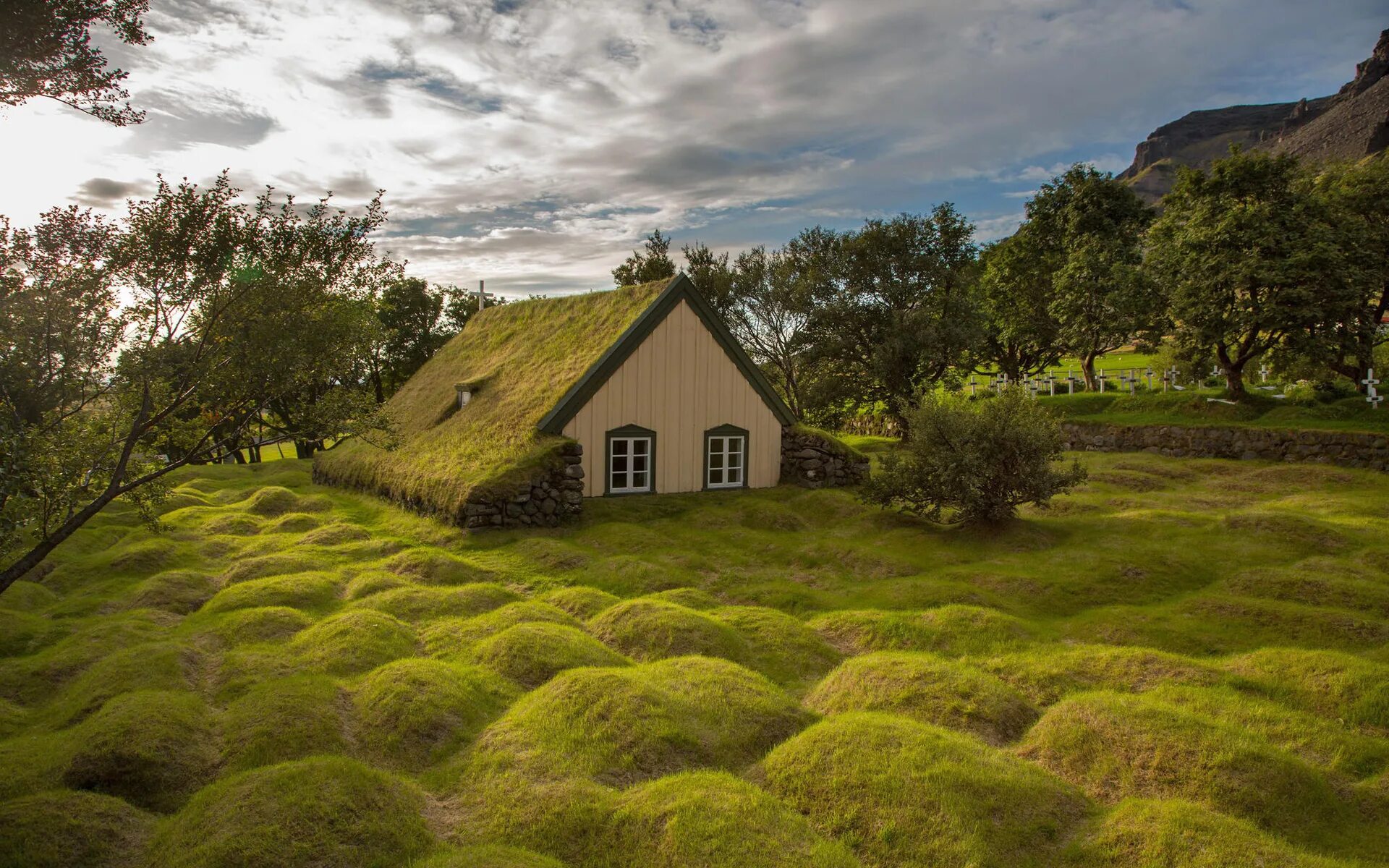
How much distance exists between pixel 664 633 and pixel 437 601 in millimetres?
4609

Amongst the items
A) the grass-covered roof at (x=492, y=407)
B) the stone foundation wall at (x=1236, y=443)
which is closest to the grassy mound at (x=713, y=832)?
the grass-covered roof at (x=492, y=407)

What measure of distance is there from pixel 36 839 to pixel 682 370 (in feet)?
57.5

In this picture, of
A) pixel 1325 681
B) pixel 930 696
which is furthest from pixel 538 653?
pixel 1325 681

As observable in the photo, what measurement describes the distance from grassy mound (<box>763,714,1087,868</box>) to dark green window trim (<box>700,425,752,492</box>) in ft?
47.8

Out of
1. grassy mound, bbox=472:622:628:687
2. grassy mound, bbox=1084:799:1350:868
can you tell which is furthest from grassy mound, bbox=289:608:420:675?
grassy mound, bbox=1084:799:1350:868

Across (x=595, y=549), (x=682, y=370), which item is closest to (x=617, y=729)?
(x=595, y=549)

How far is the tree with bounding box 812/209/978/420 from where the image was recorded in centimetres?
3625

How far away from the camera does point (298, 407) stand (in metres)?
11.9

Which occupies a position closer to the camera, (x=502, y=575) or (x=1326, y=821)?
(x=1326, y=821)

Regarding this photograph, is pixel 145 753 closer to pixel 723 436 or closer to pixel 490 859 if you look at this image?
pixel 490 859

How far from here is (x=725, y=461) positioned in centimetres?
2303

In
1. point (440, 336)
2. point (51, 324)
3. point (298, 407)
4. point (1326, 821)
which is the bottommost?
point (1326, 821)

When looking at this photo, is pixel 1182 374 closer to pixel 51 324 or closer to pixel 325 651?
pixel 325 651

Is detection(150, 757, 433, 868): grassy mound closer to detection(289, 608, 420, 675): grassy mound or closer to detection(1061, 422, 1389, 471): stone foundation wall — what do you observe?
detection(289, 608, 420, 675): grassy mound
